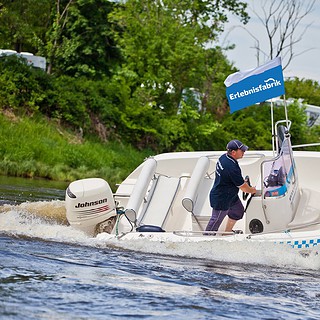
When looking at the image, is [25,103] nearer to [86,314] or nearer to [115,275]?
[115,275]

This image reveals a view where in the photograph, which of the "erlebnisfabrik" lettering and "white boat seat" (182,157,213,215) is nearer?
"white boat seat" (182,157,213,215)

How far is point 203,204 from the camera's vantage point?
44.8 feet

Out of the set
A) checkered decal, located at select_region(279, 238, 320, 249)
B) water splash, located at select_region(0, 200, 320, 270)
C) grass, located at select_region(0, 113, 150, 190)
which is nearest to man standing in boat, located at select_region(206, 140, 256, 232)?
water splash, located at select_region(0, 200, 320, 270)

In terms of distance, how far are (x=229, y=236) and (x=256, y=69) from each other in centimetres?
271

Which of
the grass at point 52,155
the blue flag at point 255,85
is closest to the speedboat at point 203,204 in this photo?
the blue flag at point 255,85

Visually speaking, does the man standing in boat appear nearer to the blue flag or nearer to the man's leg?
the man's leg

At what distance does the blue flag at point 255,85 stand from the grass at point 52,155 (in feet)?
40.2

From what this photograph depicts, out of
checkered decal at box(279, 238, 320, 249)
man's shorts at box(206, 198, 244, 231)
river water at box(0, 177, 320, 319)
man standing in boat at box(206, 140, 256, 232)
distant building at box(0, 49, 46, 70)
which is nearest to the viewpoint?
river water at box(0, 177, 320, 319)

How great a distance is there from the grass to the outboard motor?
12609 mm

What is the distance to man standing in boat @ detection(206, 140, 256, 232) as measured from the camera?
12.4 meters

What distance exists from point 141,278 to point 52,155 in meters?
18.9

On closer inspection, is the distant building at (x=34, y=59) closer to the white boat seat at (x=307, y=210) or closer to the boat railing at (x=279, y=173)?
the white boat seat at (x=307, y=210)

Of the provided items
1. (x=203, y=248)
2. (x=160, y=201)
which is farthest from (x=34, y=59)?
(x=203, y=248)

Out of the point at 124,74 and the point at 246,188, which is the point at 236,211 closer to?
the point at 246,188
